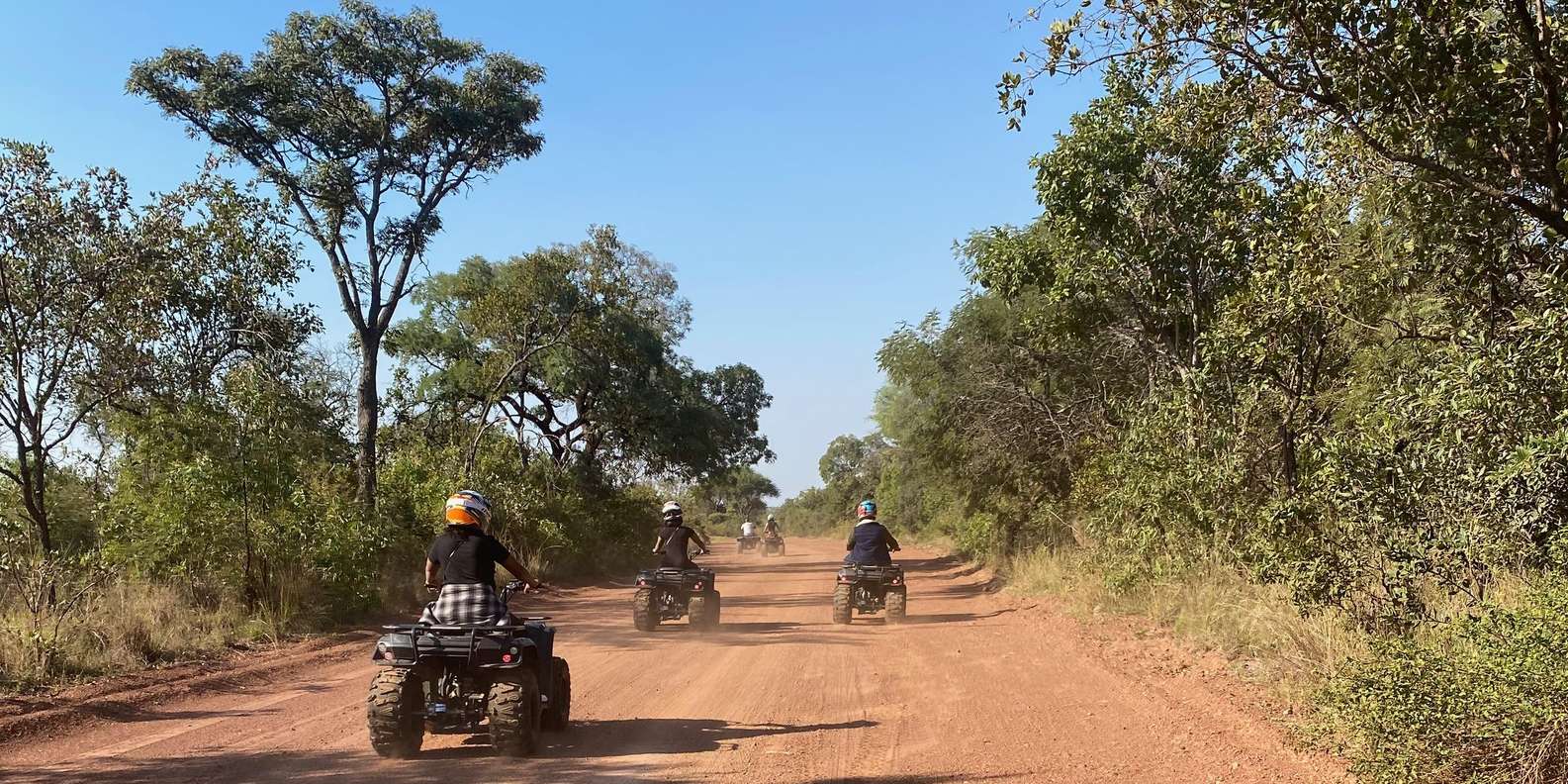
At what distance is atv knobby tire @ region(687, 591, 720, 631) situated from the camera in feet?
45.6

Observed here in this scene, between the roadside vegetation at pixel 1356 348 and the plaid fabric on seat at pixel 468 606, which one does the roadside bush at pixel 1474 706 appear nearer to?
the roadside vegetation at pixel 1356 348

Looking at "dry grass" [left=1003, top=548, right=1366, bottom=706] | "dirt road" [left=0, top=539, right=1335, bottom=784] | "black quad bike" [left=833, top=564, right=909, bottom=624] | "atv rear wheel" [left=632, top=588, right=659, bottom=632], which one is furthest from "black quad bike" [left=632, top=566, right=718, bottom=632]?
"dry grass" [left=1003, top=548, right=1366, bottom=706]

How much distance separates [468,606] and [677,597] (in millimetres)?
7501

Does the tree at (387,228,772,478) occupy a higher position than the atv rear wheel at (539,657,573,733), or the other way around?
the tree at (387,228,772,478)

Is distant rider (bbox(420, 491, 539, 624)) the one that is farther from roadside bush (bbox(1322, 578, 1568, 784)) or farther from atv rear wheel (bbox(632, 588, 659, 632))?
atv rear wheel (bbox(632, 588, 659, 632))

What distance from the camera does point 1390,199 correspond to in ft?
23.7

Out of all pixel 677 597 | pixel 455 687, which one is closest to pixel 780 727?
pixel 455 687

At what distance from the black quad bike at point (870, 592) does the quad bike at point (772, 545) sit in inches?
982

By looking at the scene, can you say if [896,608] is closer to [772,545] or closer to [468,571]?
[468,571]

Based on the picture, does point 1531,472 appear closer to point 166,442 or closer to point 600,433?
point 166,442

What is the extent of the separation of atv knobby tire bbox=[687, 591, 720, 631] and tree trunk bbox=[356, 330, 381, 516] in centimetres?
838

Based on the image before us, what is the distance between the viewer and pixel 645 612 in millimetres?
13719

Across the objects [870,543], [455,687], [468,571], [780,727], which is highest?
[468,571]

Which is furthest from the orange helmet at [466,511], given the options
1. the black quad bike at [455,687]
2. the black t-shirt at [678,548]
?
the black t-shirt at [678,548]
